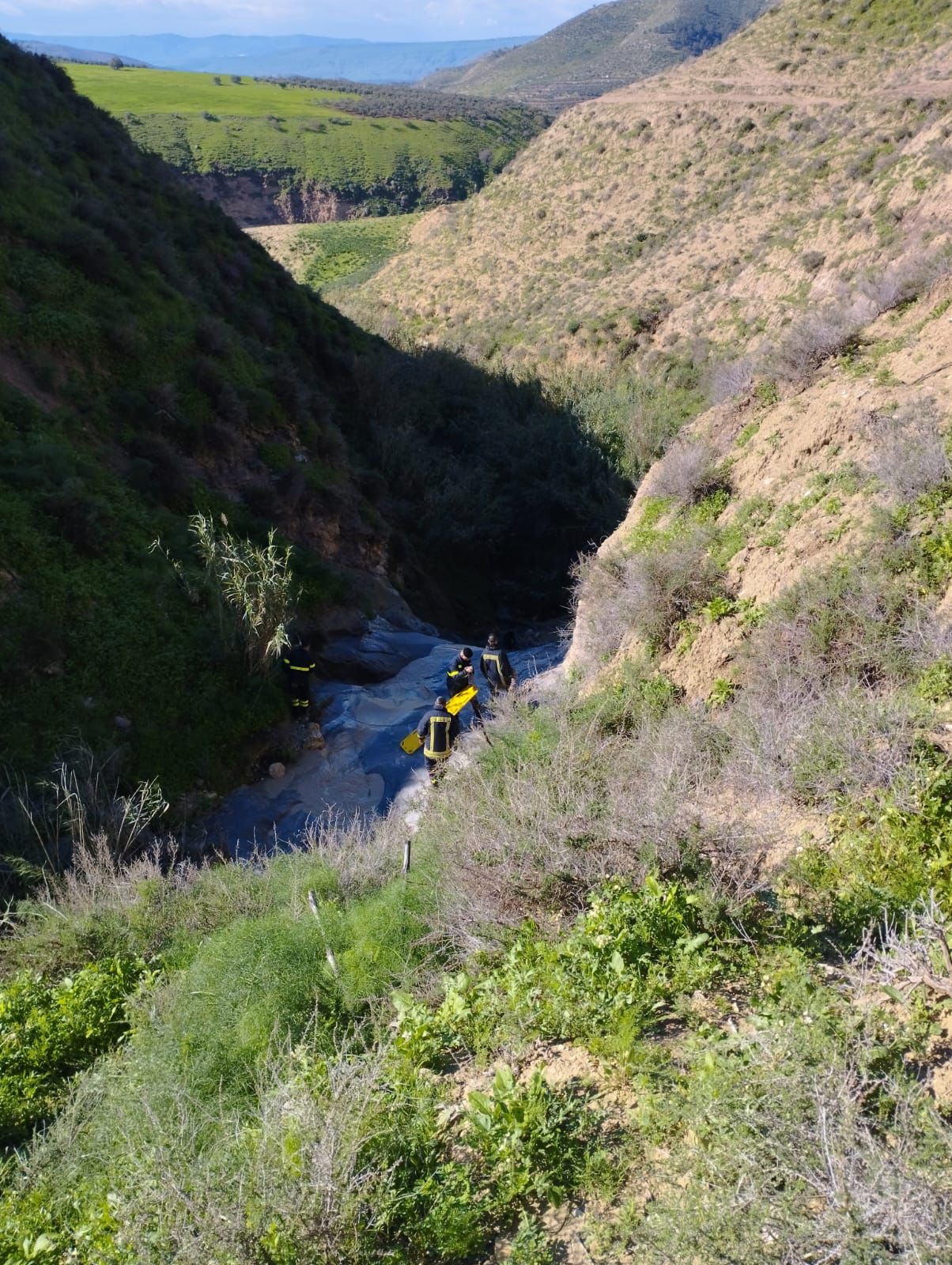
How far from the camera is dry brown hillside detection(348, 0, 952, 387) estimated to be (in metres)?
24.8

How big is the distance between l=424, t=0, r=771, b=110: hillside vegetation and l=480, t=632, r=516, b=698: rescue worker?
110 meters

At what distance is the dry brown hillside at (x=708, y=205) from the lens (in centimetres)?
2481

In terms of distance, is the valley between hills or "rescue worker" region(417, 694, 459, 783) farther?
"rescue worker" region(417, 694, 459, 783)

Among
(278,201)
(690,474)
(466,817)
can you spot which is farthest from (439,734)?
(278,201)

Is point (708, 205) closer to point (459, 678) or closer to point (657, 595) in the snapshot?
→ point (657, 595)

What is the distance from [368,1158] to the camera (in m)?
2.92

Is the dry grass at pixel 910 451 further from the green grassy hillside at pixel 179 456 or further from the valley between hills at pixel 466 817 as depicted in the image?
the green grassy hillside at pixel 179 456

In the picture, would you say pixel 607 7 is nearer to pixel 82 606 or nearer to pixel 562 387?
pixel 562 387

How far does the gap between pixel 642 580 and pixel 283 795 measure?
5.16 meters

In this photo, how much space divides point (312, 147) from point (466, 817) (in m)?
84.7

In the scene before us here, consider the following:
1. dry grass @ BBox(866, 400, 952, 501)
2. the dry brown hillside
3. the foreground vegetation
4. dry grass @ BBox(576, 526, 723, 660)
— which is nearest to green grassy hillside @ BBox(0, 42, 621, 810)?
the foreground vegetation

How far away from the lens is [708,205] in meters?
32.2

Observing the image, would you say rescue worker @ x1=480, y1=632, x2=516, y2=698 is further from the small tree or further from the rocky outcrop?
the rocky outcrop

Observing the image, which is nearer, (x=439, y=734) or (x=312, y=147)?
(x=439, y=734)
